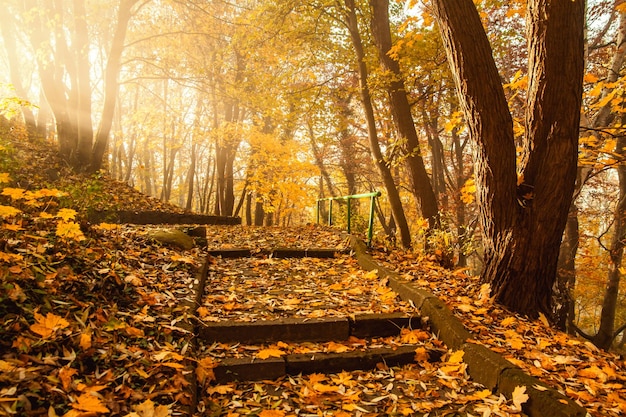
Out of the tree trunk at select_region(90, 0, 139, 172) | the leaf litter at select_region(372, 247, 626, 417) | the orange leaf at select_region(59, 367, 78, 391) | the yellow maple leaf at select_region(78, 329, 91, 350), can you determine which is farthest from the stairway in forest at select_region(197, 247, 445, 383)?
the tree trunk at select_region(90, 0, 139, 172)

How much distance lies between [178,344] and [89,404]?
0.93 m

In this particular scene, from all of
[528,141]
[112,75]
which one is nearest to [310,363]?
[528,141]

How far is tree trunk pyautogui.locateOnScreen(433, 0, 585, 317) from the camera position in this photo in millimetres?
3273

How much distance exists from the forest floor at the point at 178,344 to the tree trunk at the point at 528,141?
454 mm

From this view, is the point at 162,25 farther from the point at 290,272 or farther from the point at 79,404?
the point at 79,404

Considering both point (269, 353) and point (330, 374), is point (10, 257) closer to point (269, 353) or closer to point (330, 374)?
point (269, 353)

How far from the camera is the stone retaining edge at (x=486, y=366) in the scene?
208 cm

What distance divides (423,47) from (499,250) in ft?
15.9

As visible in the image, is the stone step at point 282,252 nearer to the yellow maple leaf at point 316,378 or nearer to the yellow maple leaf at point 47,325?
the yellow maple leaf at point 316,378

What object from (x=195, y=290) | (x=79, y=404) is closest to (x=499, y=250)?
(x=195, y=290)

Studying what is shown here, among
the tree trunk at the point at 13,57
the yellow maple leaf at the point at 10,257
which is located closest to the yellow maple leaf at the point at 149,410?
the yellow maple leaf at the point at 10,257

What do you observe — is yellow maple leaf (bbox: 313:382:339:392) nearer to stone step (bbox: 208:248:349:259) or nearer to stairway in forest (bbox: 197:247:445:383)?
stairway in forest (bbox: 197:247:445:383)

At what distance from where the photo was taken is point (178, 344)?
2594 mm

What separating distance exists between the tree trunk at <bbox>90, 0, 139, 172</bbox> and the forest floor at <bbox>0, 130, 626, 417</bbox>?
7128 mm
